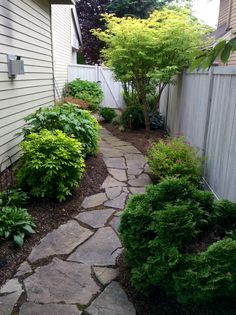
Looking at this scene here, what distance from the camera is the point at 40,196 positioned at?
3.84m

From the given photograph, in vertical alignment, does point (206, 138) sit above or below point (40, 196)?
above

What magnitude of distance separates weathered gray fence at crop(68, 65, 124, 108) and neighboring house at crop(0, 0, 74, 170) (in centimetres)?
529

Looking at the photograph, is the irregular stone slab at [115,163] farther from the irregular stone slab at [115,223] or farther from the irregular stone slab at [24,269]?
the irregular stone slab at [24,269]

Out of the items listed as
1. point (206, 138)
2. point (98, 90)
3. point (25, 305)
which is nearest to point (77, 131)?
point (206, 138)

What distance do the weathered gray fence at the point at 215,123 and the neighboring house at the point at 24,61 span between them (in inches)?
108

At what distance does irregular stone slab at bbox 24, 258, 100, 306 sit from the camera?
91.4 inches

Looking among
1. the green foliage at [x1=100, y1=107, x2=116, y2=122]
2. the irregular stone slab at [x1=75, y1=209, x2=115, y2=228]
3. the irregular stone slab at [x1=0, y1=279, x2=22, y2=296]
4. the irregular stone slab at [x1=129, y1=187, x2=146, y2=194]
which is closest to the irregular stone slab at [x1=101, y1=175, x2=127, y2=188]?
the irregular stone slab at [x1=129, y1=187, x2=146, y2=194]

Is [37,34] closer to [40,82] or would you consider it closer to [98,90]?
[40,82]

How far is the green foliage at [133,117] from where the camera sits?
28.0 ft

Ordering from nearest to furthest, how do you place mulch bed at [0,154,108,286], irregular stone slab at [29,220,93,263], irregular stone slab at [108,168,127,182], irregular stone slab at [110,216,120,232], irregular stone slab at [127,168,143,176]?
mulch bed at [0,154,108,286], irregular stone slab at [29,220,93,263], irregular stone slab at [110,216,120,232], irregular stone slab at [108,168,127,182], irregular stone slab at [127,168,143,176]

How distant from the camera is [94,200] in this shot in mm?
4109

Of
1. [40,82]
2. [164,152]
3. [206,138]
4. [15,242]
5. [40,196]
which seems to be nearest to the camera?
[15,242]

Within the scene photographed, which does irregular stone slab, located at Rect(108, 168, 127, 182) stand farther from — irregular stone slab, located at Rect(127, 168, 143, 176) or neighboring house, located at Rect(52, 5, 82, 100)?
neighboring house, located at Rect(52, 5, 82, 100)

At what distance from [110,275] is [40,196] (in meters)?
1.61
